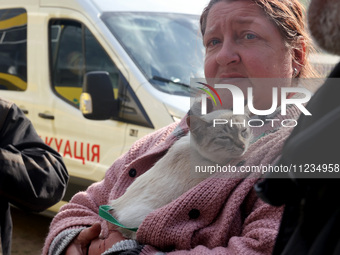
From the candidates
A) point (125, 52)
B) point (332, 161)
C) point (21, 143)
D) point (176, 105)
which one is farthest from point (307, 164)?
point (125, 52)

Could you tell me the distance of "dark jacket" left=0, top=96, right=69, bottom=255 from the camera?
262cm

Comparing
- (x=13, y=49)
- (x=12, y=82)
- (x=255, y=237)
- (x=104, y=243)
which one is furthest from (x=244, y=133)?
(x=13, y=49)

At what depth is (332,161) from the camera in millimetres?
941

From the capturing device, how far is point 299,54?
2059mm

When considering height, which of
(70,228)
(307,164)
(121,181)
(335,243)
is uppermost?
(307,164)

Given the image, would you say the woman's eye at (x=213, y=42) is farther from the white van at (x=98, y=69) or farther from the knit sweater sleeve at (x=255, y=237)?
the white van at (x=98, y=69)

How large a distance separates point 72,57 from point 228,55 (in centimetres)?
355

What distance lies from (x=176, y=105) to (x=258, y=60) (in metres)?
2.39

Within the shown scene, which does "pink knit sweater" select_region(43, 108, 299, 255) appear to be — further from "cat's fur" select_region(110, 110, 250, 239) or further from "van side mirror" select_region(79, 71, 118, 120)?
"van side mirror" select_region(79, 71, 118, 120)

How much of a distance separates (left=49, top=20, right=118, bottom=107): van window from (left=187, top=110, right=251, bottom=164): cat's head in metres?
2.72

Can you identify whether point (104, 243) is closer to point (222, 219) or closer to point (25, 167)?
point (222, 219)

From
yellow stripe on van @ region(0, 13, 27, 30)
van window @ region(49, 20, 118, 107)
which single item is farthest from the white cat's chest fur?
yellow stripe on van @ region(0, 13, 27, 30)

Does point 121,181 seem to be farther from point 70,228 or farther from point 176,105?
point 176,105

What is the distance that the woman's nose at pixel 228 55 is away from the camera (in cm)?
195
